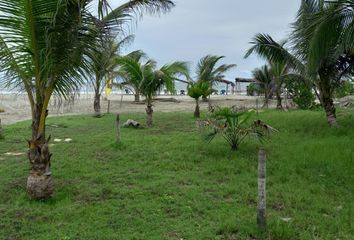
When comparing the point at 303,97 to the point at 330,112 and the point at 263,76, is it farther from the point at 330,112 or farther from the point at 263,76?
the point at 330,112

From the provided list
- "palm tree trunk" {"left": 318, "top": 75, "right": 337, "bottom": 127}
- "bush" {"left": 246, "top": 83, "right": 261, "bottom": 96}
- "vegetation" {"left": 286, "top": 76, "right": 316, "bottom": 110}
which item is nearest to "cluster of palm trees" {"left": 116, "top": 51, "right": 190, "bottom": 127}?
"palm tree trunk" {"left": 318, "top": 75, "right": 337, "bottom": 127}

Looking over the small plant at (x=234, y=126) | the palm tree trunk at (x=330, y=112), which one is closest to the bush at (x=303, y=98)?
the palm tree trunk at (x=330, y=112)

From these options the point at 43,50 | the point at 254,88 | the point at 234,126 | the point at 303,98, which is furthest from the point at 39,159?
the point at 254,88

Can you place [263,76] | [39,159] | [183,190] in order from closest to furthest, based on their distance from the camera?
[39,159], [183,190], [263,76]

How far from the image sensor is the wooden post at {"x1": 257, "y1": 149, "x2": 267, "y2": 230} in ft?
14.5

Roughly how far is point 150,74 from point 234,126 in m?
5.76

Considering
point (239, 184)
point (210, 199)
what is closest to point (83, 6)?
point (210, 199)

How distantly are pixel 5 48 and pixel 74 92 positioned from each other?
115 cm

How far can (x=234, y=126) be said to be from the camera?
878 cm

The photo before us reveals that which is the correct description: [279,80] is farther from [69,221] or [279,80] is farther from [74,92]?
[69,221]

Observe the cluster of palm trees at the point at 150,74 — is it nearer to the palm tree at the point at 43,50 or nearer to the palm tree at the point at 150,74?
the palm tree at the point at 150,74

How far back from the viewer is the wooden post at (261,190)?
441cm

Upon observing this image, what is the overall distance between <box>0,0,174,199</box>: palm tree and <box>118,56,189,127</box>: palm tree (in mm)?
7623

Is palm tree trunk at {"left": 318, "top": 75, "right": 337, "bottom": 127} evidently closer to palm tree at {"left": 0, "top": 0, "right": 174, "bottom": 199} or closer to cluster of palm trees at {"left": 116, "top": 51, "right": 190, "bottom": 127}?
cluster of palm trees at {"left": 116, "top": 51, "right": 190, "bottom": 127}
